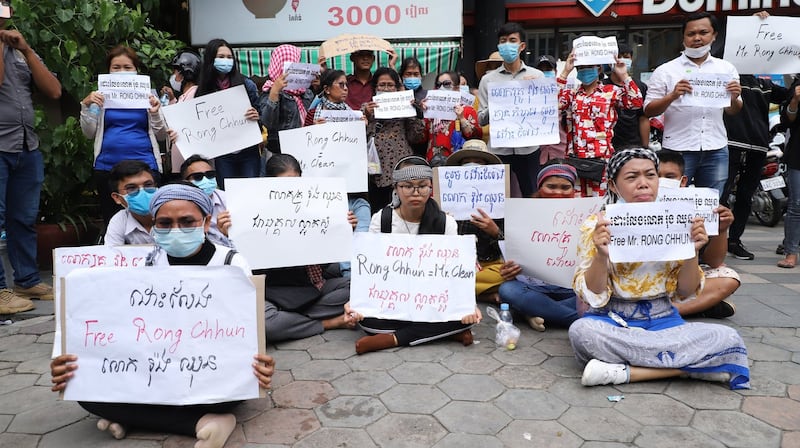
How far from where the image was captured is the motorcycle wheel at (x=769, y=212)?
8484 millimetres

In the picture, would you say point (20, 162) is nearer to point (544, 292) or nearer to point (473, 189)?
point (473, 189)

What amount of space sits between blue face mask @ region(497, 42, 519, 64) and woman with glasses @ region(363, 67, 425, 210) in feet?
3.25

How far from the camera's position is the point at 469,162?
4660 mm

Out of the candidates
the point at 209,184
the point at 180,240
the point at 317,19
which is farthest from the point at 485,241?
the point at 317,19

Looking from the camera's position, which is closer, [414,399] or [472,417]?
[472,417]

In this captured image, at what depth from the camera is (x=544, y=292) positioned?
13.2 feet

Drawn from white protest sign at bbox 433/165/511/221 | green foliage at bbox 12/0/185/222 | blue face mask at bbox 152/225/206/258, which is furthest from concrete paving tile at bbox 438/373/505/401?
green foliage at bbox 12/0/185/222

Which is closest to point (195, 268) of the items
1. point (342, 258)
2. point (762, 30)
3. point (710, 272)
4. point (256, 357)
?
point (256, 357)

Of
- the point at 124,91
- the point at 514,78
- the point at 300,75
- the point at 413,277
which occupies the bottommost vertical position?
the point at 413,277

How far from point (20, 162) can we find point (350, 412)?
142 inches

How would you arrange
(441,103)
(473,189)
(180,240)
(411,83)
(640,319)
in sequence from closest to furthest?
1. (180,240)
2. (640,319)
3. (473,189)
4. (441,103)
5. (411,83)

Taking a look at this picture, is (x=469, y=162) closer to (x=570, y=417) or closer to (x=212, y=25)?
(x=570, y=417)

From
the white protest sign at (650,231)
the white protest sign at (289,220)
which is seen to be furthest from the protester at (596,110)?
the white protest sign at (289,220)

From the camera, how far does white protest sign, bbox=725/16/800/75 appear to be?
15.9 ft
